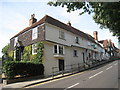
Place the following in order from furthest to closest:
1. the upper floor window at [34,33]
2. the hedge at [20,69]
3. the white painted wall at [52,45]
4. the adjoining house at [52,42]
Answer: the upper floor window at [34,33] → the adjoining house at [52,42] → the white painted wall at [52,45] → the hedge at [20,69]

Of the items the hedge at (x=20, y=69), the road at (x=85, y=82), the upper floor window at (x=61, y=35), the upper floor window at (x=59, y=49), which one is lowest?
the road at (x=85, y=82)

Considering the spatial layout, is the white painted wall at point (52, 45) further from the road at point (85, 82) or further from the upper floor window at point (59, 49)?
the road at point (85, 82)

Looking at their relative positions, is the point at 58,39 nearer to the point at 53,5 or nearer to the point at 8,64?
the point at 8,64

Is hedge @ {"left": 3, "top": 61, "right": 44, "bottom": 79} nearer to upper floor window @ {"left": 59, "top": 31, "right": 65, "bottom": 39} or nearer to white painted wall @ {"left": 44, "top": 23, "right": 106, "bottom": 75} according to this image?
white painted wall @ {"left": 44, "top": 23, "right": 106, "bottom": 75}

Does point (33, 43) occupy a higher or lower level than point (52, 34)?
lower

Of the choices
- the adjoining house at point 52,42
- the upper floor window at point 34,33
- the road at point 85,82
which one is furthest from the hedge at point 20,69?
the upper floor window at point 34,33

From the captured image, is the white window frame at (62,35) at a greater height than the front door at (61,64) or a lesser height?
greater

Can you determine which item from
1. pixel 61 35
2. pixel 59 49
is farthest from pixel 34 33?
pixel 59 49

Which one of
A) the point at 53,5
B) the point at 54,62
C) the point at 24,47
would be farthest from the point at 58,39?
the point at 53,5

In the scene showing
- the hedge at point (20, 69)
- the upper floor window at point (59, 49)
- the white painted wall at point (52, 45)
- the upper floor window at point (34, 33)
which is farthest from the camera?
the upper floor window at point (59, 49)

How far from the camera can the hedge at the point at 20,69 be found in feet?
39.8

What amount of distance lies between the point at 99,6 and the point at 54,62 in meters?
13.0

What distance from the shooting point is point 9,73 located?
12.0m

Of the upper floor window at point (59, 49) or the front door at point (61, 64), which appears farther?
the front door at point (61, 64)
